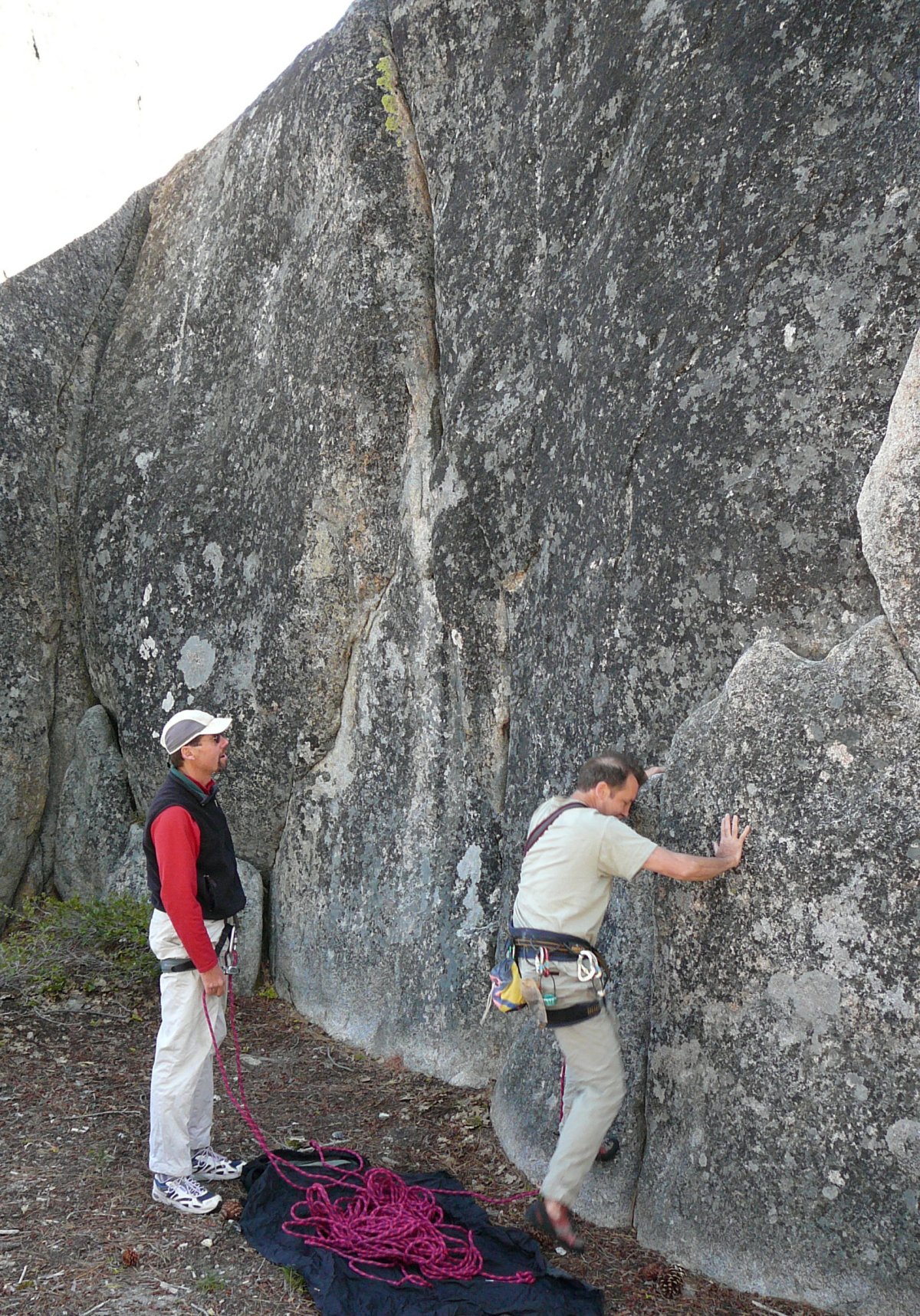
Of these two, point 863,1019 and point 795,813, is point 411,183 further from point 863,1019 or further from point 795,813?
point 863,1019

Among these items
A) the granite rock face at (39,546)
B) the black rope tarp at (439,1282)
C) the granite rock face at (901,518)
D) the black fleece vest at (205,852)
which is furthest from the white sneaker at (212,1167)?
the granite rock face at (39,546)

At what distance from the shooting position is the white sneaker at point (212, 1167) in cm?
498

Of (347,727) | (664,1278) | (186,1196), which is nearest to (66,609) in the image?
(347,727)

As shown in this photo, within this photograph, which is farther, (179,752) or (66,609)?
(66,609)

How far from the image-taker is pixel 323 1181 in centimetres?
481

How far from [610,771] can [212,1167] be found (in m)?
2.61

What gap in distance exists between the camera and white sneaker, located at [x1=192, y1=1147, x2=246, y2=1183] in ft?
16.4

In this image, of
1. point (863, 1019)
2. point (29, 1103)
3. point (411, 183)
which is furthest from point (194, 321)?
point (863, 1019)

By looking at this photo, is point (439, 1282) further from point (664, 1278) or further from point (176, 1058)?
point (176, 1058)

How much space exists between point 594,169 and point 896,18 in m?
1.78

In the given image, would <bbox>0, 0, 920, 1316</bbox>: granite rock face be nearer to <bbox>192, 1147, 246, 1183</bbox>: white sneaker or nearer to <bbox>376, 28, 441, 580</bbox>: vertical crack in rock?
<bbox>376, 28, 441, 580</bbox>: vertical crack in rock

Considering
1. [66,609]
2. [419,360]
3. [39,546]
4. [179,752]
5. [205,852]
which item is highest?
[419,360]

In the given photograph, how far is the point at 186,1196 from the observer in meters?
4.70

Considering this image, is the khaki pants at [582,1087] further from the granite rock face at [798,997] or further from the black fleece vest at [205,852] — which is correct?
the black fleece vest at [205,852]
